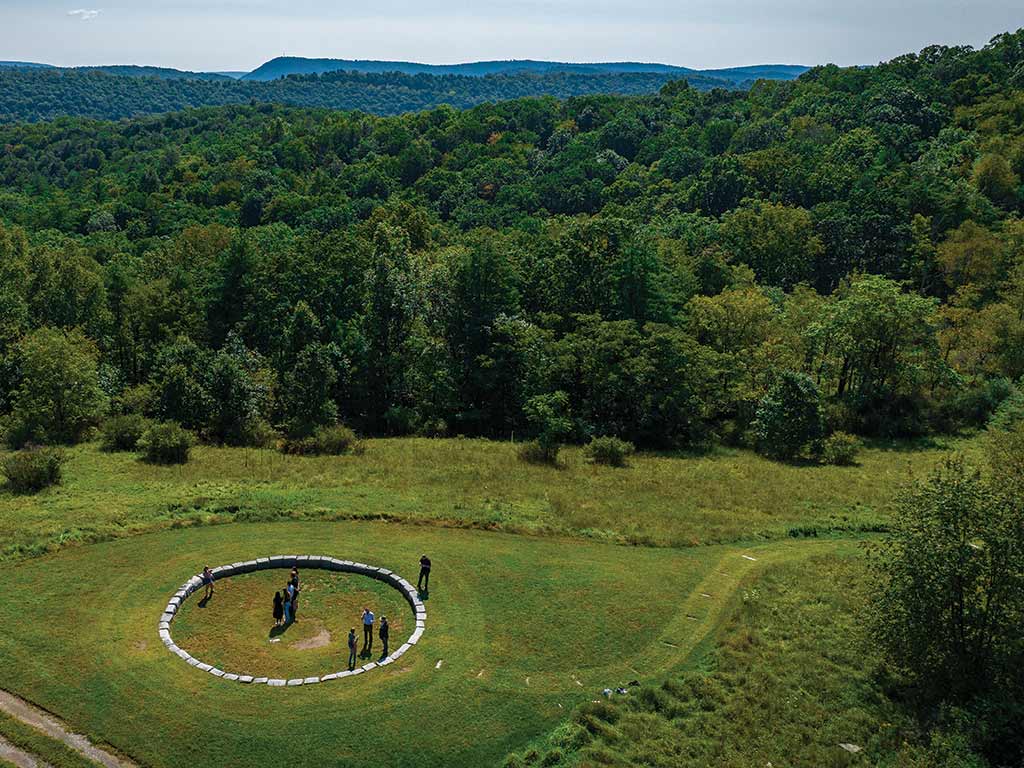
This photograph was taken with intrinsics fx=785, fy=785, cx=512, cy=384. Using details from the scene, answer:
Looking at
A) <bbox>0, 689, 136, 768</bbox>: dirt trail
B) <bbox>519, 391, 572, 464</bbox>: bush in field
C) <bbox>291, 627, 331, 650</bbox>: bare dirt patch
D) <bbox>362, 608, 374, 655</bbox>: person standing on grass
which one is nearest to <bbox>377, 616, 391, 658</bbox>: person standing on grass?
<bbox>362, 608, 374, 655</bbox>: person standing on grass

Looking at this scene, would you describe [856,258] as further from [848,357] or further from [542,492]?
[542,492]

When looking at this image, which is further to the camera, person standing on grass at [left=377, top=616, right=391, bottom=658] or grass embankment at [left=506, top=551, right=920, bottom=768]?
person standing on grass at [left=377, top=616, right=391, bottom=658]

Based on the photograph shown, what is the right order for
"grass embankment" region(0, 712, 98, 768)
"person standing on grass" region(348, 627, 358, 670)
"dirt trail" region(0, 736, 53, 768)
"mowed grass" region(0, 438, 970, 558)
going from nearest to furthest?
"dirt trail" region(0, 736, 53, 768)
"grass embankment" region(0, 712, 98, 768)
"person standing on grass" region(348, 627, 358, 670)
"mowed grass" region(0, 438, 970, 558)

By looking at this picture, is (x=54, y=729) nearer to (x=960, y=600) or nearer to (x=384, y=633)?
(x=384, y=633)

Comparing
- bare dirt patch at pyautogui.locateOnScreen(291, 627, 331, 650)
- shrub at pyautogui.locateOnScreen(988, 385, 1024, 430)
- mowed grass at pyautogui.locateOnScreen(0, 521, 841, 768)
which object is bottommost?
bare dirt patch at pyautogui.locateOnScreen(291, 627, 331, 650)

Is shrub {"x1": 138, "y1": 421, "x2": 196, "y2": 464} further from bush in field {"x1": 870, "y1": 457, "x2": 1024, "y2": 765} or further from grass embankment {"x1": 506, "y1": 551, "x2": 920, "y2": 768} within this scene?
bush in field {"x1": 870, "y1": 457, "x2": 1024, "y2": 765}

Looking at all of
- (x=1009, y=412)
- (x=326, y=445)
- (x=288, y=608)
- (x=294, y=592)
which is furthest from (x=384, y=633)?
(x=1009, y=412)

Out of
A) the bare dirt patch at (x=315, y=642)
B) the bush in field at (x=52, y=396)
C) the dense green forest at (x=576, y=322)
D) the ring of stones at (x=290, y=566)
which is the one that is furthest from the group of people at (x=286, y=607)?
the bush in field at (x=52, y=396)

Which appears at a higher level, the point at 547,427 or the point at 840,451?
the point at 547,427
